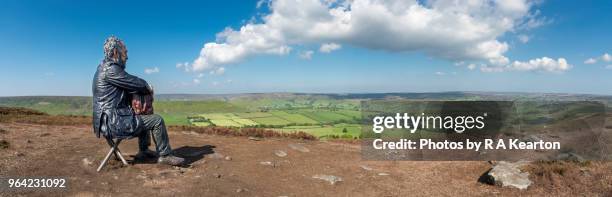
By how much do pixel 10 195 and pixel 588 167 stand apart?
14701mm

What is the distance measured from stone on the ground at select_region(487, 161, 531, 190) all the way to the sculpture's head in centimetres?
1081

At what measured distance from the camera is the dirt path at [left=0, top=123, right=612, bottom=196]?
9.17 meters

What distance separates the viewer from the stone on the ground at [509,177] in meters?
10.1

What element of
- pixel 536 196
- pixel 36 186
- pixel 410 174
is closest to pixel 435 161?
pixel 410 174

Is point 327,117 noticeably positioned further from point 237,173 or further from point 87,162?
point 87,162

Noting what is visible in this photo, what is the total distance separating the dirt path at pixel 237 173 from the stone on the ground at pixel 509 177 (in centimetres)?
24

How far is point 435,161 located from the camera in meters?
14.3

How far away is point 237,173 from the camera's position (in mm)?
10875

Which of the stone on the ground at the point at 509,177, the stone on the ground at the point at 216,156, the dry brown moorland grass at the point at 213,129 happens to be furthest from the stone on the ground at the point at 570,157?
the stone on the ground at the point at 216,156

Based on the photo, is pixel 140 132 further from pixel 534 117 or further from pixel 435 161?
pixel 534 117

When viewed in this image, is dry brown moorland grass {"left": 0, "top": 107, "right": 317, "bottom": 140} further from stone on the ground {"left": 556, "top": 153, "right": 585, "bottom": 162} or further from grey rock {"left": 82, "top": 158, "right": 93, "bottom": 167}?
stone on the ground {"left": 556, "top": 153, "right": 585, "bottom": 162}

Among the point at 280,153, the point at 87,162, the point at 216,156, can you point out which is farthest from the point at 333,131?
the point at 87,162

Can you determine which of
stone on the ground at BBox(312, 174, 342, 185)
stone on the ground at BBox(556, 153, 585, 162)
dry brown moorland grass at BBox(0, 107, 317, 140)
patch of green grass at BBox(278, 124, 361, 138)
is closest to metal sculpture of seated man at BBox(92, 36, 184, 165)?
stone on the ground at BBox(312, 174, 342, 185)

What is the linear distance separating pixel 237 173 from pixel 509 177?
25.4 feet
